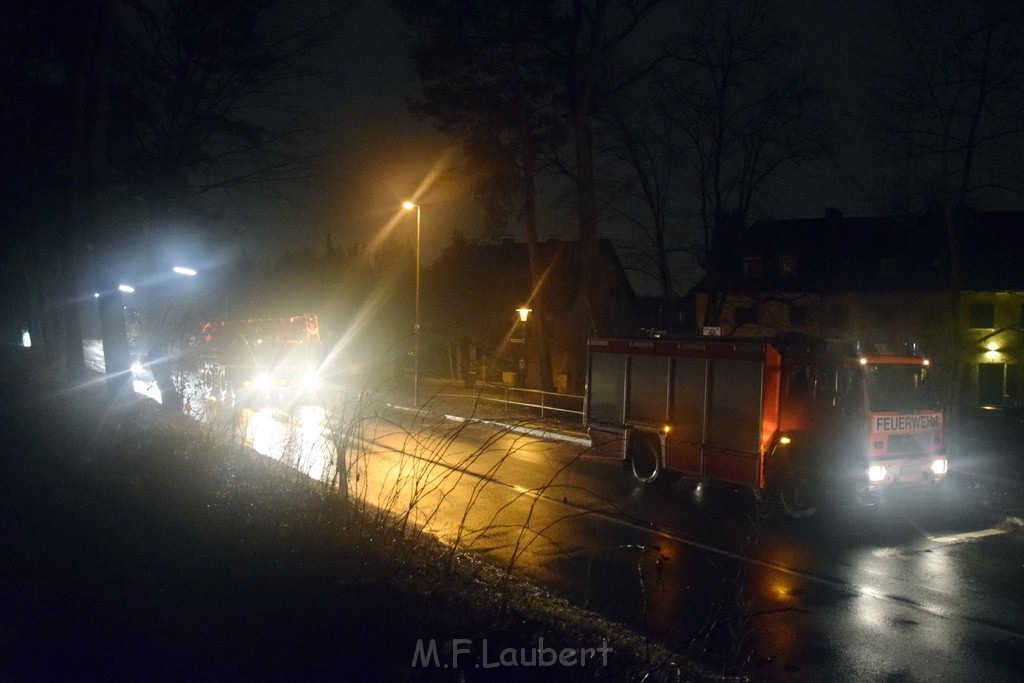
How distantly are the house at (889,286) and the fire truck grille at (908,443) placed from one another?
1087 inches

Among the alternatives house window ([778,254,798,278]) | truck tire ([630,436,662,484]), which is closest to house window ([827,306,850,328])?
house window ([778,254,798,278])

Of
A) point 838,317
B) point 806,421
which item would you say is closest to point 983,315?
point 838,317

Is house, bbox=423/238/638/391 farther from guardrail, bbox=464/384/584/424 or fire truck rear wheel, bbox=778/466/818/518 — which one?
fire truck rear wheel, bbox=778/466/818/518

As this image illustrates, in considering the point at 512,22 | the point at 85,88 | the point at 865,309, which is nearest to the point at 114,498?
the point at 85,88

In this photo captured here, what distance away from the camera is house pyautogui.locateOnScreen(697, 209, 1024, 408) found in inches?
1617

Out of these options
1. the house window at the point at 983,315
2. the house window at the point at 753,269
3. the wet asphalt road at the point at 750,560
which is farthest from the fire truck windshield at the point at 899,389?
the house window at the point at 753,269

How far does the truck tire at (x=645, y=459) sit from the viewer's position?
43.9ft

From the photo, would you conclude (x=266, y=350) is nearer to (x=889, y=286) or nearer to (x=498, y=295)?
(x=498, y=295)

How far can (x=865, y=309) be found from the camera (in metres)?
47.4

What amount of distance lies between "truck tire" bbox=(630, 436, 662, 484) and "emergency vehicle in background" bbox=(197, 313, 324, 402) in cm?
667

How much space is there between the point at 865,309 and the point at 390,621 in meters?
47.3

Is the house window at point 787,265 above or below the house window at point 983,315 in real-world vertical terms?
above

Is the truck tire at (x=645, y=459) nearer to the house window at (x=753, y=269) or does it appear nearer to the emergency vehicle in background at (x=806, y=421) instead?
the emergency vehicle in background at (x=806, y=421)

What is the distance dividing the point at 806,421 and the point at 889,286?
39.6m
